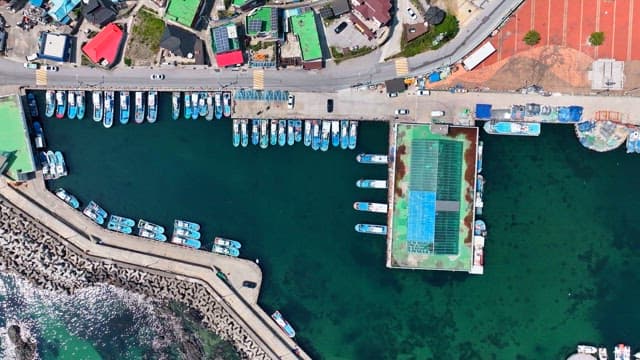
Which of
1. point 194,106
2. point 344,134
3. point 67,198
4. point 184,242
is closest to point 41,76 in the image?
point 67,198

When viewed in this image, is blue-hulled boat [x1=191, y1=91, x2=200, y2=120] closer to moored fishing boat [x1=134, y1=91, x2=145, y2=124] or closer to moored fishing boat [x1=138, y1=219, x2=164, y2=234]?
moored fishing boat [x1=134, y1=91, x2=145, y2=124]

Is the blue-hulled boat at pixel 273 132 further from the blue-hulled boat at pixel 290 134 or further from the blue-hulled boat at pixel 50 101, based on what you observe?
the blue-hulled boat at pixel 50 101

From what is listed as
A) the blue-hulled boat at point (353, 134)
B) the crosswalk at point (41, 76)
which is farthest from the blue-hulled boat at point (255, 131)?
the crosswalk at point (41, 76)

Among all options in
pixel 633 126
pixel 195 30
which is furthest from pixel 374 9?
pixel 633 126

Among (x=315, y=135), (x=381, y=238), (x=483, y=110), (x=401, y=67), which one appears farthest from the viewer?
(x=381, y=238)

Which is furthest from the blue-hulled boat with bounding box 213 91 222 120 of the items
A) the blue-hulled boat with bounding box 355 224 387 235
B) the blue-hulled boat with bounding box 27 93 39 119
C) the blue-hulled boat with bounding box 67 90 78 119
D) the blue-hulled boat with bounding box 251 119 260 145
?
the blue-hulled boat with bounding box 355 224 387 235

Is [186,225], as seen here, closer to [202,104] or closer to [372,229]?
[202,104]

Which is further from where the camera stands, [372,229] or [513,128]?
[372,229]
